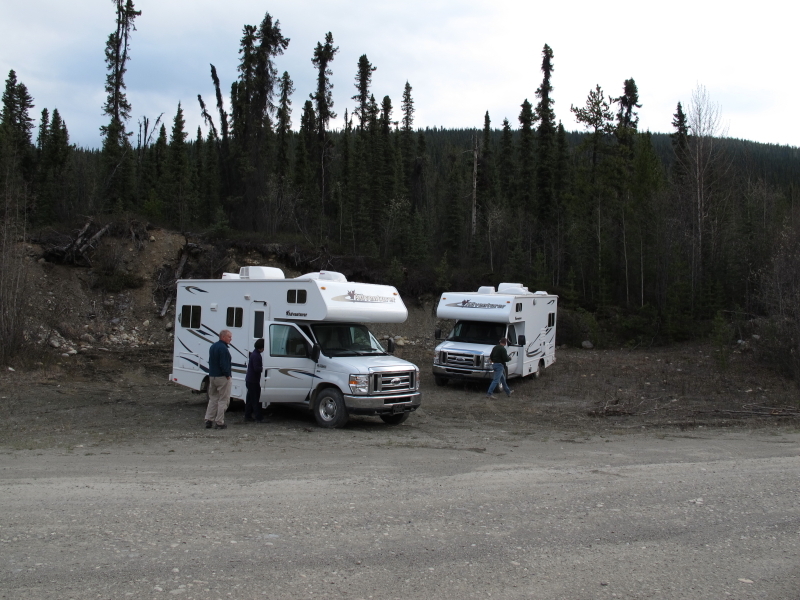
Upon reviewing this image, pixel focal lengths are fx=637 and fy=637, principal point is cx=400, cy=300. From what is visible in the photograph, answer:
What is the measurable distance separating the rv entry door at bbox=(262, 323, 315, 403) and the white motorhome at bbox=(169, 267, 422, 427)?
2 centimetres

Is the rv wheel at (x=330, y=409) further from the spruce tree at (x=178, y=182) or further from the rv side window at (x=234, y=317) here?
the spruce tree at (x=178, y=182)

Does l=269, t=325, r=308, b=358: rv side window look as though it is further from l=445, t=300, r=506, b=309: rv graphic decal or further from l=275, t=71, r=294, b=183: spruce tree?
l=275, t=71, r=294, b=183: spruce tree

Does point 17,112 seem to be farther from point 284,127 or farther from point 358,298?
point 358,298

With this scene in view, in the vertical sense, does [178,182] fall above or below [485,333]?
above

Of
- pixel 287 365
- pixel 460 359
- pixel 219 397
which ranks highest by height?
pixel 287 365

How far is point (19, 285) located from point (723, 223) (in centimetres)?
3635

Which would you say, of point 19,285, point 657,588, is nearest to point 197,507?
point 657,588

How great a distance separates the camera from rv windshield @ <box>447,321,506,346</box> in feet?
63.9

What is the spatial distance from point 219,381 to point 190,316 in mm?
3544

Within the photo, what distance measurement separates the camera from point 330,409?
1223 cm

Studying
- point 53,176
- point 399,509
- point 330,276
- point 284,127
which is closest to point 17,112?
point 53,176

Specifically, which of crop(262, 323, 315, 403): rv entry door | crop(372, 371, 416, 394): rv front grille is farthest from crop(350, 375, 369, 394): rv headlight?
crop(262, 323, 315, 403): rv entry door

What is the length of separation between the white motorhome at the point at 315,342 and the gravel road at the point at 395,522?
200 cm

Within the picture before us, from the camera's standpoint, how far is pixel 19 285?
20.6 meters
